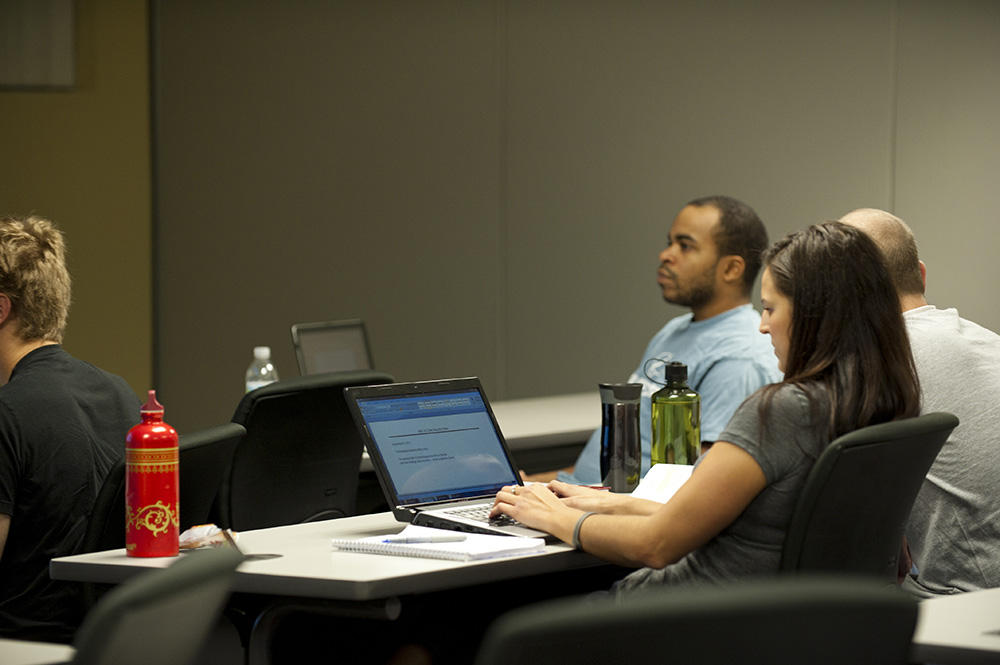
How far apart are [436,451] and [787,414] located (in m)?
0.70

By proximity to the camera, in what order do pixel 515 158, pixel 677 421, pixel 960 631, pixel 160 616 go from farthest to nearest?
1. pixel 515 158
2. pixel 677 421
3. pixel 960 631
4. pixel 160 616

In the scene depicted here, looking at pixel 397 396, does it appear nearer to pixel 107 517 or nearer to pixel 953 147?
pixel 107 517

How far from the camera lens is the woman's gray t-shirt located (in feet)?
5.55

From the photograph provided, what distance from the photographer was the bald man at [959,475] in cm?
209

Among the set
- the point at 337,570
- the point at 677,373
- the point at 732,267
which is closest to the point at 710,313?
the point at 732,267

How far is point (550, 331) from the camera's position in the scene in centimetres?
528

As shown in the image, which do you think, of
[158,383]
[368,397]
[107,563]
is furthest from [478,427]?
[158,383]

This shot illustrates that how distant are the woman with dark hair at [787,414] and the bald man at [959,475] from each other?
1.27 ft

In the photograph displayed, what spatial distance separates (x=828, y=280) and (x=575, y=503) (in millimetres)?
608

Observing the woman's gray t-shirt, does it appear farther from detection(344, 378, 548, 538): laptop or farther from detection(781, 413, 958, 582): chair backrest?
detection(344, 378, 548, 538): laptop

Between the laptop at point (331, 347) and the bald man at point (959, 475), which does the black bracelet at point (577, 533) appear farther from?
the laptop at point (331, 347)

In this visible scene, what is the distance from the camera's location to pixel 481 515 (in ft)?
6.71

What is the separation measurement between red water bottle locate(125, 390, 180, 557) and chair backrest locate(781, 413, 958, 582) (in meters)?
0.94

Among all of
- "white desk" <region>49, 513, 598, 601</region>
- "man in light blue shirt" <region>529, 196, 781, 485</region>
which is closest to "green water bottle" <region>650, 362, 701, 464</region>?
"man in light blue shirt" <region>529, 196, 781, 485</region>
